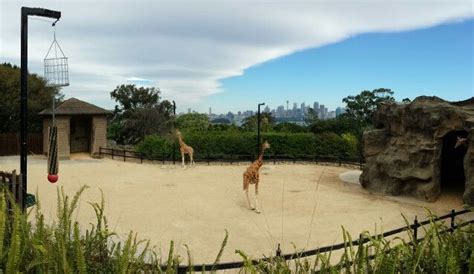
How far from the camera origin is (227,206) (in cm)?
1191

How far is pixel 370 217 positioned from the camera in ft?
35.6

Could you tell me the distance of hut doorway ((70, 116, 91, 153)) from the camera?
994 inches

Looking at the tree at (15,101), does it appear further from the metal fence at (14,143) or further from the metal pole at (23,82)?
the metal pole at (23,82)

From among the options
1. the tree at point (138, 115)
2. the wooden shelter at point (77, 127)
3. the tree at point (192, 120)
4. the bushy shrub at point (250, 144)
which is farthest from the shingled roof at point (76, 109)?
the tree at point (192, 120)

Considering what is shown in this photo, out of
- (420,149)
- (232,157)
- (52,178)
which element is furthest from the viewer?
(232,157)

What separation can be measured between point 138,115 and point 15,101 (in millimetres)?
10189

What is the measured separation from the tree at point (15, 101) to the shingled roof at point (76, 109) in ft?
11.7

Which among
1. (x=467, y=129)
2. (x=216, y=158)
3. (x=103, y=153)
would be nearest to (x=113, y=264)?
(x=467, y=129)

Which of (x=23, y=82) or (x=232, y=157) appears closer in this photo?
(x=23, y=82)

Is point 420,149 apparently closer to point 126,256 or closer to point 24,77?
point 24,77

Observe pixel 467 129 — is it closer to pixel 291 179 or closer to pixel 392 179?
pixel 392 179

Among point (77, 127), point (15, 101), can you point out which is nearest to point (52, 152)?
point (77, 127)

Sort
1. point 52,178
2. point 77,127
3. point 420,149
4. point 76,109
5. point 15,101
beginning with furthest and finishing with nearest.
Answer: point 15,101, point 77,127, point 76,109, point 420,149, point 52,178

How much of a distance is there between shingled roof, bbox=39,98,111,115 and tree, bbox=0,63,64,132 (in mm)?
3574
